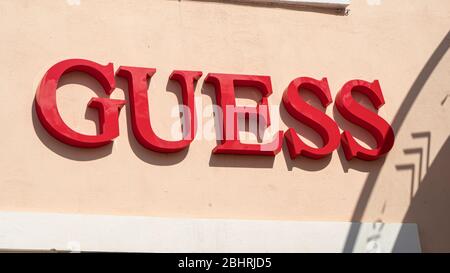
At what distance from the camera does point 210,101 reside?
1095 centimetres

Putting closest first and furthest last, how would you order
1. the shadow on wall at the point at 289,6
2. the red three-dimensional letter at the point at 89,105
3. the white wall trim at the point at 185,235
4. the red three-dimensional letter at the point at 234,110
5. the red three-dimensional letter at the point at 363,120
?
the white wall trim at the point at 185,235
the red three-dimensional letter at the point at 89,105
the red three-dimensional letter at the point at 234,110
the red three-dimensional letter at the point at 363,120
the shadow on wall at the point at 289,6

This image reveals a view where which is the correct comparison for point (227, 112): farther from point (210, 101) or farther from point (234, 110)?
point (210, 101)

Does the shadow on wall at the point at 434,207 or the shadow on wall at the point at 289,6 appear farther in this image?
the shadow on wall at the point at 289,6

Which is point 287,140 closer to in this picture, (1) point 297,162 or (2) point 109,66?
(1) point 297,162

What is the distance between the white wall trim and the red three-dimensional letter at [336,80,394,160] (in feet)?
2.77

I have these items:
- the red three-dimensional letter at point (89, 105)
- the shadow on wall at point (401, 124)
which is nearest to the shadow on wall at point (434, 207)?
the shadow on wall at point (401, 124)

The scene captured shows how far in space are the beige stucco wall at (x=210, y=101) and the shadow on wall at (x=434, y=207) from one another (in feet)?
0.04

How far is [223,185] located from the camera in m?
10.7

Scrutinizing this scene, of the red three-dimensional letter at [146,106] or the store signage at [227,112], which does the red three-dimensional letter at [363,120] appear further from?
the red three-dimensional letter at [146,106]

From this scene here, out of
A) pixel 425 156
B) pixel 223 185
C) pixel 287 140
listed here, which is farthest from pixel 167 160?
pixel 425 156

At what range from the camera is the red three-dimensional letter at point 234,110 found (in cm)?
1074

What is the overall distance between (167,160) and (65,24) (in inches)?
74.3


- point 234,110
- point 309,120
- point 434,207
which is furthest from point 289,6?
point 434,207

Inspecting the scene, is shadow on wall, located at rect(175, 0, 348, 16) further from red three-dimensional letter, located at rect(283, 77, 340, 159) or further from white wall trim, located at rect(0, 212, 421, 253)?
white wall trim, located at rect(0, 212, 421, 253)
